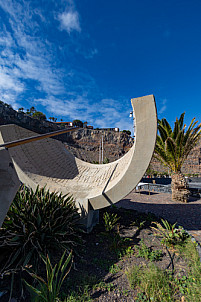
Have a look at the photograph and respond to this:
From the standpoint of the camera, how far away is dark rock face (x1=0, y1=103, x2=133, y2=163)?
34812 mm

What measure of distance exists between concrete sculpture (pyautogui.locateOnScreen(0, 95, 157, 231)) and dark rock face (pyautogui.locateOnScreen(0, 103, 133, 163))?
3296 centimetres

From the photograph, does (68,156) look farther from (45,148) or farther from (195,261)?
(195,261)

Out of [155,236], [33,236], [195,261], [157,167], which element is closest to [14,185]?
[33,236]

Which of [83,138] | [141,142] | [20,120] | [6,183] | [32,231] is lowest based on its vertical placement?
[32,231]

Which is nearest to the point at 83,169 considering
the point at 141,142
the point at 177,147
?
the point at 141,142

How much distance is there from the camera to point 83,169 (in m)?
5.62

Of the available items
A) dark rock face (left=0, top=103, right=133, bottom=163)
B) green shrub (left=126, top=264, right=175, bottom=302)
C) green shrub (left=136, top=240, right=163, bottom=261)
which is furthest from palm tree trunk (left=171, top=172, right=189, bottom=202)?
dark rock face (left=0, top=103, right=133, bottom=163)

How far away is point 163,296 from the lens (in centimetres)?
179

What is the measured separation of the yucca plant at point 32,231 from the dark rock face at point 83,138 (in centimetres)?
3569

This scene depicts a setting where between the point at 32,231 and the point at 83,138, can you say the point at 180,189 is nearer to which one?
the point at 32,231

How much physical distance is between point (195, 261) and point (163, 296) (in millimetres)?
957

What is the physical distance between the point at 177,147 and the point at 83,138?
4056 cm

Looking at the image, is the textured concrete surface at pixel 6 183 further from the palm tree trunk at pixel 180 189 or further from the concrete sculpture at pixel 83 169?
the palm tree trunk at pixel 180 189

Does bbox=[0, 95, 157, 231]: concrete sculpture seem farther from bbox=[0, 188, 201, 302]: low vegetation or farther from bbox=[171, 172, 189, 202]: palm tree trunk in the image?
bbox=[171, 172, 189, 202]: palm tree trunk
